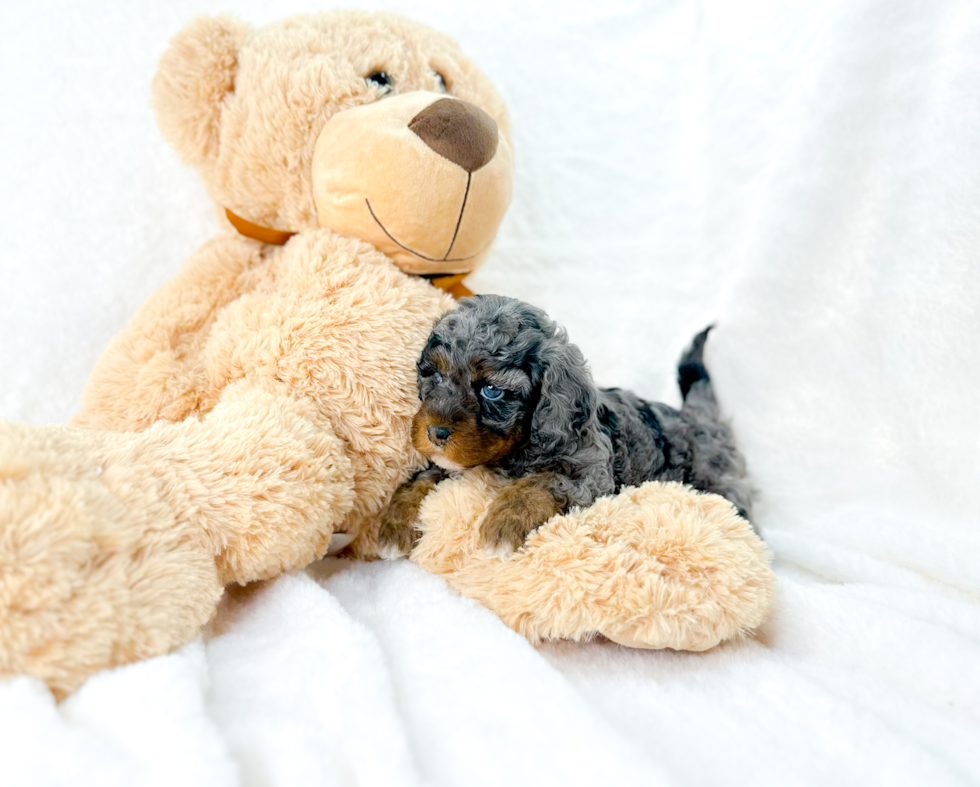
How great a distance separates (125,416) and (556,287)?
3.55ft

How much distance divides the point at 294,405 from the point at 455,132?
21.6 inches

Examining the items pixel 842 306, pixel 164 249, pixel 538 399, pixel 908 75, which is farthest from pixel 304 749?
pixel 908 75

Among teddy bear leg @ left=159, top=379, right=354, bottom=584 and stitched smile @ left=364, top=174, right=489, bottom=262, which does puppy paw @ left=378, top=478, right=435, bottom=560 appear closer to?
teddy bear leg @ left=159, top=379, right=354, bottom=584

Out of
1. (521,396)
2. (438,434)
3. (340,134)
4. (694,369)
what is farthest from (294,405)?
(694,369)

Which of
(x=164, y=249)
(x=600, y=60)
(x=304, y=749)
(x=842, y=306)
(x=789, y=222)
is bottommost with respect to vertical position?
(x=304, y=749)

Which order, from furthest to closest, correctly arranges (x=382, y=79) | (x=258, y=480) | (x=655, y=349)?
(x=655, y=349)
(x=382, y=79)
(x=258, y=480)

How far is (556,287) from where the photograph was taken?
1.91 m

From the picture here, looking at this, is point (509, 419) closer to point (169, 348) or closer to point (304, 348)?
point (304, 348)

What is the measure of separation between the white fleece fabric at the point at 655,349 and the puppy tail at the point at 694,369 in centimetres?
7

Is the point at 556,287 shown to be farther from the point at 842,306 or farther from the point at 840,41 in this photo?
the point at 840,41

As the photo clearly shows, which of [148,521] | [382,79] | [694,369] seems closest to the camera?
[148,521]

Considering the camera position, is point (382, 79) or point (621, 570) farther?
point (382, 79)

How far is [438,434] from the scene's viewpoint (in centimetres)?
108

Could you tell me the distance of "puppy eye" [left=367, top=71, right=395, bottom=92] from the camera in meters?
1.39
